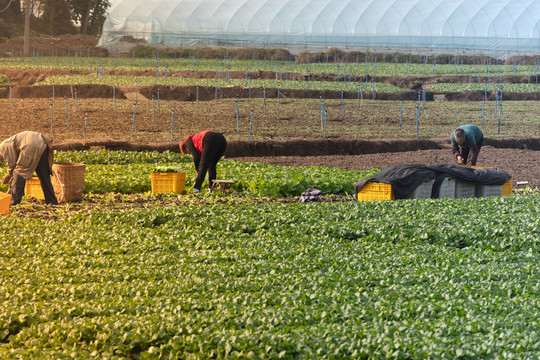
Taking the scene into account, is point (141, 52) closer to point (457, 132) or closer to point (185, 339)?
point (457, 132)

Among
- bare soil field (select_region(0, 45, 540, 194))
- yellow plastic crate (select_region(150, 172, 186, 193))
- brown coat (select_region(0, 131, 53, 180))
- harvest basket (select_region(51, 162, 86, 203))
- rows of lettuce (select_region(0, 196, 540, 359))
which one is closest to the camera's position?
rows of lettuce (select_region(0, 196, 540, 359))

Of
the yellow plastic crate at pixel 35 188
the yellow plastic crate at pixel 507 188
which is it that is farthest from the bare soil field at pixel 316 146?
the yellow plastic crate at pixel 35 188

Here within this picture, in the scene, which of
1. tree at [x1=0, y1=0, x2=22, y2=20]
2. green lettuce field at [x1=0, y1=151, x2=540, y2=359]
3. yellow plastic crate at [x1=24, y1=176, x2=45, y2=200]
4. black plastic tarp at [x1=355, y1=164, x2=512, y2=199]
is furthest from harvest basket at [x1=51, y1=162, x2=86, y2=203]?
tree at [x1=0, y1=0, x2=22, y2=20]

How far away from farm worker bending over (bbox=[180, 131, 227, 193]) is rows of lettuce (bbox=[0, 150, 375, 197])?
2.46 ft

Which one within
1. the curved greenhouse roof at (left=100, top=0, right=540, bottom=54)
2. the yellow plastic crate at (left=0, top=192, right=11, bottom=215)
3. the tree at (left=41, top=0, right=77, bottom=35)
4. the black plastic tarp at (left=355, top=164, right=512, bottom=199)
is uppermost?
the tree at (left=41, top=0, right=77, bottom=35)

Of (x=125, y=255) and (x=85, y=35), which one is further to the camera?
(x=85, y=35)

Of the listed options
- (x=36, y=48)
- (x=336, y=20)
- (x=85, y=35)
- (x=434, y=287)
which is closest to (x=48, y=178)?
(x=434, y=287)

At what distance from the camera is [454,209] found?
11.1 meters

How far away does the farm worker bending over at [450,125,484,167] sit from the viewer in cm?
1480

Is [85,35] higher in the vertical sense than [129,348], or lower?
higher

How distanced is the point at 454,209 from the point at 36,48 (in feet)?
183

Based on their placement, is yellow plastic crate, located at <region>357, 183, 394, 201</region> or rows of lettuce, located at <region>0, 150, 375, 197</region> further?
rows of lettuce, located at <region>0, 150, 375, 197</region>

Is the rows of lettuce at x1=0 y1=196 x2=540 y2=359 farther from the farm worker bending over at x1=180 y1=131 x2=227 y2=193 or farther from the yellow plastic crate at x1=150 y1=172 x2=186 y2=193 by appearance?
the yellow plastic crate at x1=150 y1=172 x2=186 y2=193

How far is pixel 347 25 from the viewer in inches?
1967
